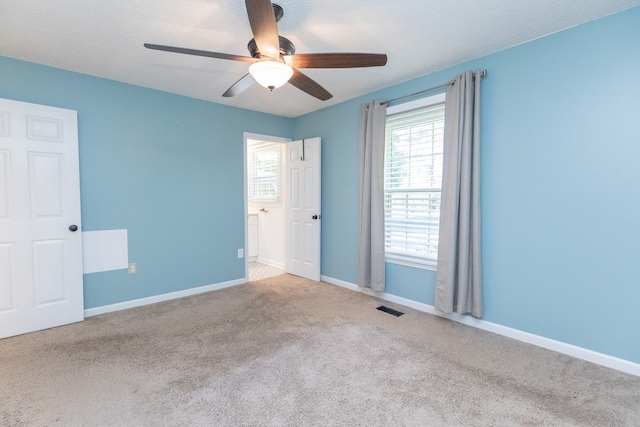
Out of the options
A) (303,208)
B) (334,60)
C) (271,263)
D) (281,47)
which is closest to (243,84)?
(281,47)

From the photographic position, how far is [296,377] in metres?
2.04

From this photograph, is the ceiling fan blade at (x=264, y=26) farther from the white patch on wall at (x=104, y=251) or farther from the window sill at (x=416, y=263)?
the white patch on wall at (x=104, y=251)

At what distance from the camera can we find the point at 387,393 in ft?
6.16

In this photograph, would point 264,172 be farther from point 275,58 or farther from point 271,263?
point 275,58

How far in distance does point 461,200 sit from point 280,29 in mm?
2056

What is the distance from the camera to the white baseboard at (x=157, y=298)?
311 centimetres

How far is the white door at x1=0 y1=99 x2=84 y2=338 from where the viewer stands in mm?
2580

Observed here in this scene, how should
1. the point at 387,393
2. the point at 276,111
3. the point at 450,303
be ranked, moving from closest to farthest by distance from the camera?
the point at 387,393, the point at 450,303, the point at 276,111

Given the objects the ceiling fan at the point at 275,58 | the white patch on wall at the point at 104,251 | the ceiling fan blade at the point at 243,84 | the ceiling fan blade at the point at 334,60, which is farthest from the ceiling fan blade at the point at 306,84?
the white patch on wall at the point at 104,251

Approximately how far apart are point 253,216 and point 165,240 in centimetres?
210

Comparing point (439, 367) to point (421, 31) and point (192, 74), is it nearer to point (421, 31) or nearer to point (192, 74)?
point (421, 31)

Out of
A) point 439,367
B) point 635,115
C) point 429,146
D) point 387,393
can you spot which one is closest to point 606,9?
point 635,115

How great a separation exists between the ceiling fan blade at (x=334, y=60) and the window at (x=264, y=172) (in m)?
3.18

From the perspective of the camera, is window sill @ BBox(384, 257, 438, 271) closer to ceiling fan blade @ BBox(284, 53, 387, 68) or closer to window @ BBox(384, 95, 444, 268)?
window @ BBox(384, 95, 444, 268)
